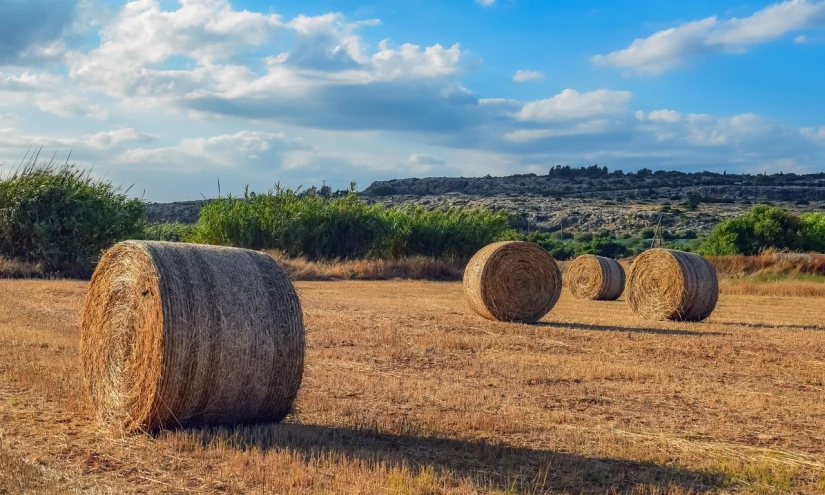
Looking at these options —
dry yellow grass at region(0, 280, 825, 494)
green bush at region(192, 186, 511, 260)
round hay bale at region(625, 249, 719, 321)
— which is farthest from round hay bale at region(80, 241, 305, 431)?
green bush at region(192, 186, 511, 260)

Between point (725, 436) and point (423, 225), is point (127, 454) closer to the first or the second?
point (725, 436)

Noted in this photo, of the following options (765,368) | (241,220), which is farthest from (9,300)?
(241,220)

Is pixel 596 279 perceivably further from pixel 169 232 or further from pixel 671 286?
pixel 169 232

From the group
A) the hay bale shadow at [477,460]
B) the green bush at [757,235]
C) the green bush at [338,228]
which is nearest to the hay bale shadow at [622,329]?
the hay bale shadow at [477,460]

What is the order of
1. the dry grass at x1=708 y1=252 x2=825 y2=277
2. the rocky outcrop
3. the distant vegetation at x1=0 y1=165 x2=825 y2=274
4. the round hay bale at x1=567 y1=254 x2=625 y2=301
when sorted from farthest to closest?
the rocky outcrop → the dry grass at x1=708 y1=252 x2=825 y2=277 → the distant vegetation at x1=0 y1=165 x2=825 y2=274 → the round hay bale at x1=567 y1=254 x2=625 y2=301

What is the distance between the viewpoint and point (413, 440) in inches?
279

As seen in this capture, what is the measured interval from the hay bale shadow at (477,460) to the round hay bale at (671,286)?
12.1 meters

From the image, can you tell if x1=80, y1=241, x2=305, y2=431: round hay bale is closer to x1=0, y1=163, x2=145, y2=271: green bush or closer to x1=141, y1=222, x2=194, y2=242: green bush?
x1=0, y1=163, x2=145, y2=271: green bush

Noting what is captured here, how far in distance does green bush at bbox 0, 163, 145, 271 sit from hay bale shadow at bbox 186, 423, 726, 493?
22.3 m

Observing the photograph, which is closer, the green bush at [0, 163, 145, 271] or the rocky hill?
the green bush at [0, 163, 145, 271]

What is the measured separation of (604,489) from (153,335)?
3591 millimetres

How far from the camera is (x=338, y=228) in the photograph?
3725 cm

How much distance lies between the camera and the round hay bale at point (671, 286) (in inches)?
710

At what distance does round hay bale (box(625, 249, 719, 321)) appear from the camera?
1803 centimetres
